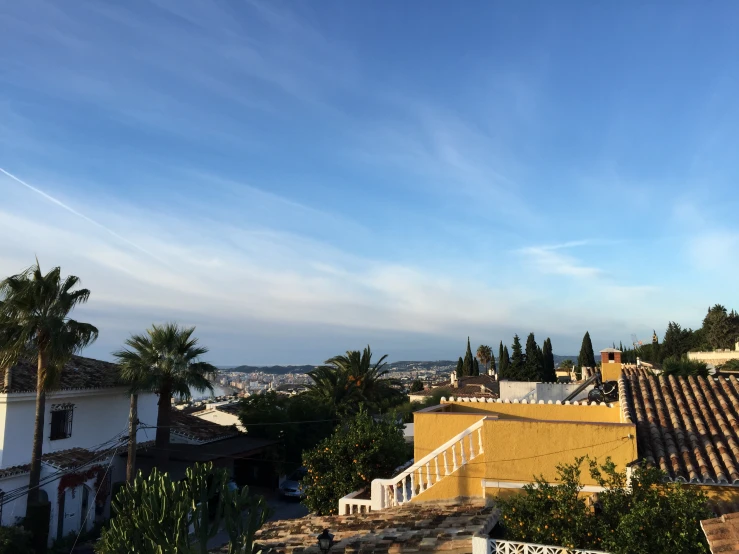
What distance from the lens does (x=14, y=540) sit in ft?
53.3

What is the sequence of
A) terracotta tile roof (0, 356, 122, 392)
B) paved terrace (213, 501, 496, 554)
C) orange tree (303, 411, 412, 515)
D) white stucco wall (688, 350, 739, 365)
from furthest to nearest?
white stucco wall (688, 350, 739, 365) < terracotta tile roof (0, 356, 122, 392) < orange tree (303, 411, 412, 515) < paved terrace (213, 501, 496, 554)

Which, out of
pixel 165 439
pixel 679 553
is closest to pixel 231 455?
pixel 165 439

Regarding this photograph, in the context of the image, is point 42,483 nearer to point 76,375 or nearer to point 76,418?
point 76,418

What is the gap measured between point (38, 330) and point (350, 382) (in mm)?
21760

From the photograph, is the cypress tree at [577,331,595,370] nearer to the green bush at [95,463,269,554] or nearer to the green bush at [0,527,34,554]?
the green bush at [0,527,34,554]

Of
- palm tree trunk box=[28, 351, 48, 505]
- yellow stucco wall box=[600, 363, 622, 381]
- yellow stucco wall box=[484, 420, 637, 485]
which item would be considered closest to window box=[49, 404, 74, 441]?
palm tree trunk box=[28, 351, 48, 505]

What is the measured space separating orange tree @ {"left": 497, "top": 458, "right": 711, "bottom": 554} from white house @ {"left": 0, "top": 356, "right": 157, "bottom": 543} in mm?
16386

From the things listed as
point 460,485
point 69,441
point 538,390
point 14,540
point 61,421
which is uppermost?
point 538,390

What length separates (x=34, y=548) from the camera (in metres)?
18.2

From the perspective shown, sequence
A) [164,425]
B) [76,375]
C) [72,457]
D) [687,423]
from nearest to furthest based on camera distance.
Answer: [687,423] → [72,457] → [76,375] → [164,425]

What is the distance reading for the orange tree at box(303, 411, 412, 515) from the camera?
12750mm

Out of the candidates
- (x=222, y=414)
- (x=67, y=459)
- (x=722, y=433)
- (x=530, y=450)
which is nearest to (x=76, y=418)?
(x=67, y=459)

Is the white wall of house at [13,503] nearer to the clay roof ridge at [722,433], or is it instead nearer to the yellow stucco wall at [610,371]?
the clay roof ridge at [722,433]

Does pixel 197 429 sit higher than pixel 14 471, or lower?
higher
